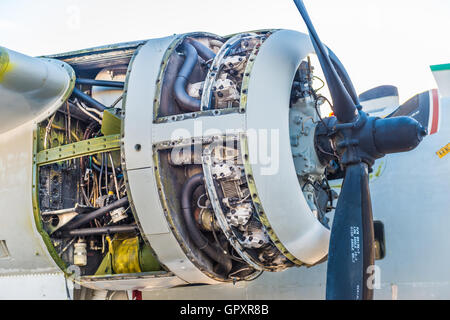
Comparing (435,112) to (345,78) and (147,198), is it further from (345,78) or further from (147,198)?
(147,198)

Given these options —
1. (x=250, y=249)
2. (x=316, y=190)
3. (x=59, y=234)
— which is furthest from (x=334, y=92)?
(x=59, y=234)

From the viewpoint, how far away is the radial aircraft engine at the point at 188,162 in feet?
17.0

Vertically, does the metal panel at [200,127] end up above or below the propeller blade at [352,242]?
above

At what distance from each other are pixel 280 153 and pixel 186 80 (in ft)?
4.10

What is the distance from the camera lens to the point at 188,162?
536 cm

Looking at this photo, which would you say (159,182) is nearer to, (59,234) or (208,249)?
(208,249)

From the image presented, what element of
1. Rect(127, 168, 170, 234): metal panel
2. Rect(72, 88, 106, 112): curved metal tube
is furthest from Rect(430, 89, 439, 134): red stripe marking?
Rect(72, 88, 106, 112): curved metal tube

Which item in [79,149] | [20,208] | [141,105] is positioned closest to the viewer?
[141,105]

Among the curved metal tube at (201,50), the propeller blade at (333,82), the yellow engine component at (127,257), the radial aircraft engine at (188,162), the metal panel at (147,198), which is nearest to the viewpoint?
the propeller blade at (333,82)

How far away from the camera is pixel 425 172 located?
22.3 feet

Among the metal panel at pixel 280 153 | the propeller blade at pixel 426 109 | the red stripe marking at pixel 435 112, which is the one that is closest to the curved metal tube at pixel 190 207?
the metal panel at pixel 280 153

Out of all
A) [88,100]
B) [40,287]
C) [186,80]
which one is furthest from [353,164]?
[40,287]

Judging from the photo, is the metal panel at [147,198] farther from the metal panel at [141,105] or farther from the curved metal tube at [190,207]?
the curved metal tube at [190,207]

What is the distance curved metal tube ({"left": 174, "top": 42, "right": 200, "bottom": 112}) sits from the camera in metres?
5.49
